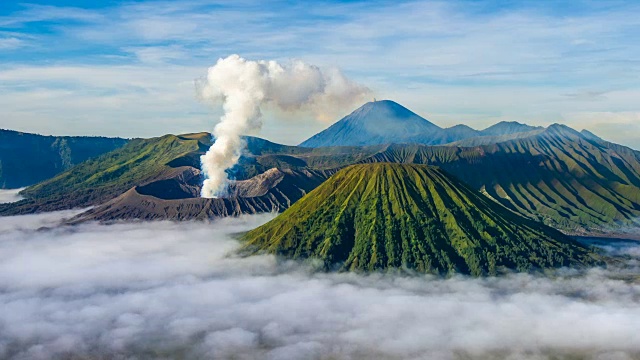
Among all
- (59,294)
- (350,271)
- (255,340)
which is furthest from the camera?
(350,271)

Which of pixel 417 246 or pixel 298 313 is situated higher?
pixel 417 246

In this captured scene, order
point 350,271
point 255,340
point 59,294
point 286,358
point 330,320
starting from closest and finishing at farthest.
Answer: point 286,358 < point 255,340 < point 330,320 < point 59,294 < point 350,271

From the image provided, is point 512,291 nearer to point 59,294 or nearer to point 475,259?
point 475,259

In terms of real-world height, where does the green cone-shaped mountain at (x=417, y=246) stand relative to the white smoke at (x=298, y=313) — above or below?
above

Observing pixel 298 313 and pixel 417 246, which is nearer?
pixel 298 313

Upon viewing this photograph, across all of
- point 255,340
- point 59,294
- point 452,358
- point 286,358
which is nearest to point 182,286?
point 59,294

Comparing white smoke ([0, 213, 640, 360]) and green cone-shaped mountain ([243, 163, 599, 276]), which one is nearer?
white smoke ([0, 213, 640, 360])

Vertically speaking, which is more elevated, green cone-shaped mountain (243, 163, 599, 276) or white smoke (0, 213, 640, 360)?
green cone-shaped mountain (243, 163, 599, 276)

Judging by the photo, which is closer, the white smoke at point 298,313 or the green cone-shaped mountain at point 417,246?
the white smoke at point 298,313
